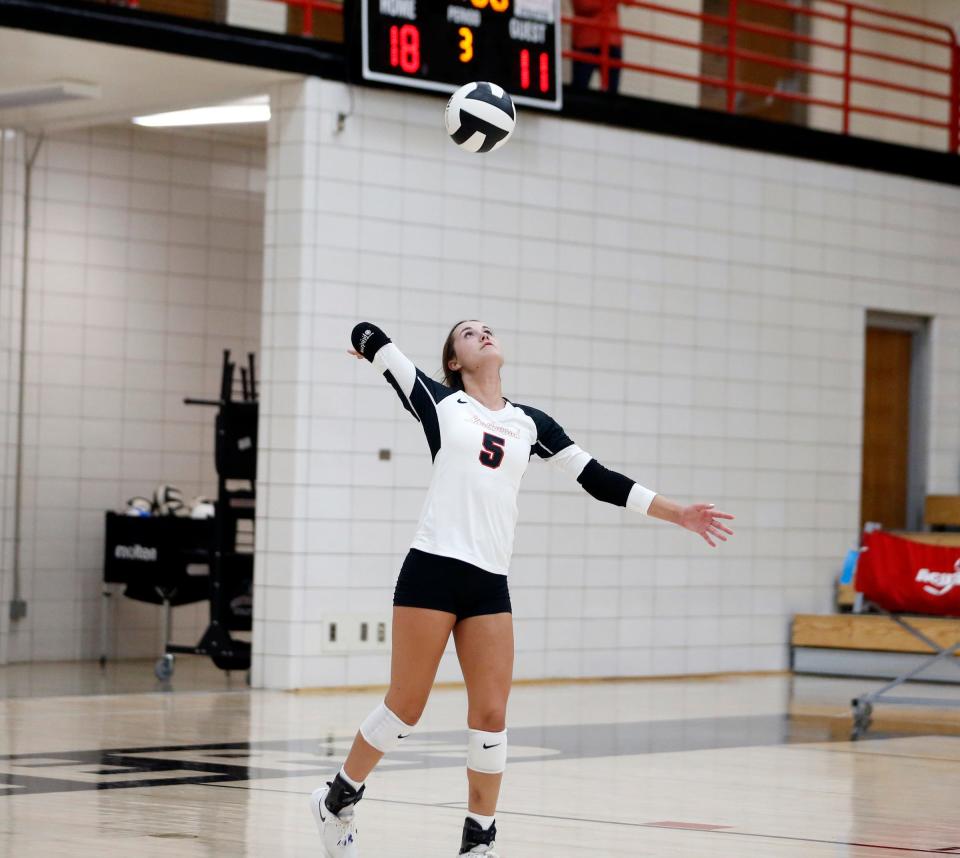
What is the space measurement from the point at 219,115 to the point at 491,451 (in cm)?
770

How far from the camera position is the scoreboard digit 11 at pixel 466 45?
11.0m

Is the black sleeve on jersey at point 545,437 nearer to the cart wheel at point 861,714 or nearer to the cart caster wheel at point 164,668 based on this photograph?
the cart wheel at point 861,714

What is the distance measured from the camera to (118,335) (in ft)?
42.5

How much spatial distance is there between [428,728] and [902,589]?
2710mm

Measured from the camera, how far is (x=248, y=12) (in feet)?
42.9

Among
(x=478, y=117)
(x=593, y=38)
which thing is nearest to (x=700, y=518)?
(x=478, y=117)

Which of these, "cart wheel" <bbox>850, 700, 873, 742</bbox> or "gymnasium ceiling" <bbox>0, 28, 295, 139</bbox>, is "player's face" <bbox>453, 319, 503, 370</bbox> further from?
"gymnasium ceiling" <bbox>0, 28, 295, 139</bbox>

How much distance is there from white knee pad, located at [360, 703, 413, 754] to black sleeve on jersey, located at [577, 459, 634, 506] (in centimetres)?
92

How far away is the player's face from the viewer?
17.0 ft

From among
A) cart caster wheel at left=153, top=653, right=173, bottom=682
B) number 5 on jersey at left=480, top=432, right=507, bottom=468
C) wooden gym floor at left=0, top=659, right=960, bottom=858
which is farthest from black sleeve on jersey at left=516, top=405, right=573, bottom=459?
cart caster wheel at left=153, top=653, right=173, bottom=682

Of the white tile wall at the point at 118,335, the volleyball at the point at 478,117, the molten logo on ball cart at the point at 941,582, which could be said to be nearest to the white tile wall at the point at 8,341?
the white tile wall at the point at 118,335

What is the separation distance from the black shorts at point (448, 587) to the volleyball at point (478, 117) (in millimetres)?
2624

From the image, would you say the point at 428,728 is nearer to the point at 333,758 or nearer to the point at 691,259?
the point at 333,758

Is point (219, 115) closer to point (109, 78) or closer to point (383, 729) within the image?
point (109, 78)
